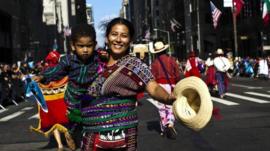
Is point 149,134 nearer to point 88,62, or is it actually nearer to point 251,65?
point 88,62

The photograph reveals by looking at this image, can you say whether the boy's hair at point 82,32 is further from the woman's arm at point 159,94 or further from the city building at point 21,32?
the city building at point 21,32

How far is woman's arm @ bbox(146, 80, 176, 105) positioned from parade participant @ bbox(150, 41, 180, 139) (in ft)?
24.0

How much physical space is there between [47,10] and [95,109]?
119 meters

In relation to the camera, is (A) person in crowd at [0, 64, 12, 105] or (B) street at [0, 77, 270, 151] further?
(A) person in crowd at [0, 64, 12, 105]

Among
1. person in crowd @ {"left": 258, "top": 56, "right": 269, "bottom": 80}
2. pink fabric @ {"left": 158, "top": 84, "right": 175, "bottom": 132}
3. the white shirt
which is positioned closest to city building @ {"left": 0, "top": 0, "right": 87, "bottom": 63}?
person in crowd @ {"left": 258, "top": 56, "right": 269, "bottom": 80}

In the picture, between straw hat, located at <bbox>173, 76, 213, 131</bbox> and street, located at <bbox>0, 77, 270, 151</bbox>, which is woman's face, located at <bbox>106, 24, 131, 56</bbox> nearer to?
straw hat, located at <bbox>173, 76, 213, 131</bbox>

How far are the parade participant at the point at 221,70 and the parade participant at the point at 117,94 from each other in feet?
57.4

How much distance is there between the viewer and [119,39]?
15.6 feet

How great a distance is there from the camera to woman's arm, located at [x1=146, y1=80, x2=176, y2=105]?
4520mm

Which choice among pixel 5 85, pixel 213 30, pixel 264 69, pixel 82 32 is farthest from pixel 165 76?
pixel 213 30

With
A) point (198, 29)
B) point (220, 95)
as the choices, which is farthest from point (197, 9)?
point (220, 95)

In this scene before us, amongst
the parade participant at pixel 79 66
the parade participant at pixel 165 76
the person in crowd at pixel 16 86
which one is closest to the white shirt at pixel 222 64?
the parade participant at pixel 165 76

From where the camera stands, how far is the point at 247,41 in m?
73.0

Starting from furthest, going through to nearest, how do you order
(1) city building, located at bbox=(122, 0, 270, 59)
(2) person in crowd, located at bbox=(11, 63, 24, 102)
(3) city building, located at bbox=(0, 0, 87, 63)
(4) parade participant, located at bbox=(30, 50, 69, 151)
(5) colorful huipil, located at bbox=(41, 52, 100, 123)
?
(1) city building, located at bbox=(122, 0, 270, 59), (3) city building, located at bbox=(0, 0, 87, 63), (2) person in crowd, located at bbox=(11, 63, 24, 102), (4) parade participant, located at bbox=(30, 50, 69, 151), (5) colorful huipil, located at bbox=(41, 52, 100, 123)
